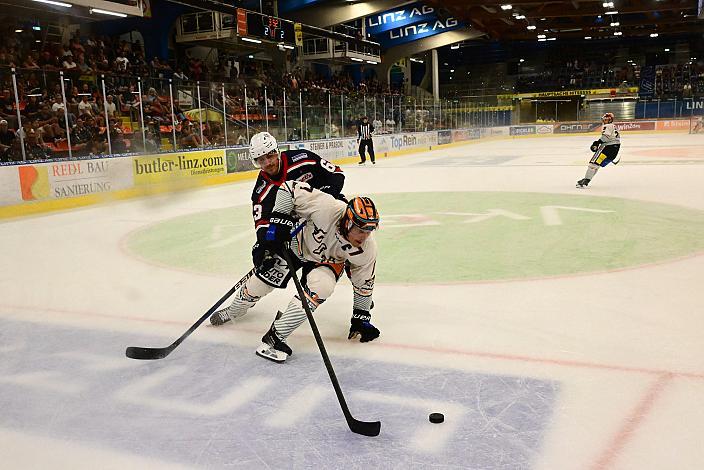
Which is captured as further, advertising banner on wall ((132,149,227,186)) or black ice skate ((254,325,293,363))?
advertising banner on wall ((132,149,227,186))

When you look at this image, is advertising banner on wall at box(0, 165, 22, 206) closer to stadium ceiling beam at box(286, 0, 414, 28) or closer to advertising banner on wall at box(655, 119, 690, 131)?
stadium ceiling beam at box(286, 0, 414, 28)

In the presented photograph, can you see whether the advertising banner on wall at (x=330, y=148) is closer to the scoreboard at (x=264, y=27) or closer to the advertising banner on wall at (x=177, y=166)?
the advertising banner on wall at (x=177, y=166)

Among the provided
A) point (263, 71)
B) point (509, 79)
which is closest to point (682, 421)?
point (263, 71)

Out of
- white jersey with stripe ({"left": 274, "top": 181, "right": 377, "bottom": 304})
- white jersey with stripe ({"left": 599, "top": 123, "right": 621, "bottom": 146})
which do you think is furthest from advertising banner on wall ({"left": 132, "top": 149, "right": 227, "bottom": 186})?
white jersey with stripe ({"left": 274, "top": 181, "right": 377, "bottom": 304})

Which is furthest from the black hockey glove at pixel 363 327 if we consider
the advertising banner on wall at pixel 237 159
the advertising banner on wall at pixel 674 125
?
the advertising banner on wall at pixel 674 125

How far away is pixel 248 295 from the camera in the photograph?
3.97m

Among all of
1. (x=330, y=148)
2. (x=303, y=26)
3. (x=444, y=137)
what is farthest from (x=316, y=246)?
(x=444, y=137)

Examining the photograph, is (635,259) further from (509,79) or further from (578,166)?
(509,79)

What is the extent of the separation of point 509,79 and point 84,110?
130 ft

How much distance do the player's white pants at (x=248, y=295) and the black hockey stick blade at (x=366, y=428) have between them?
1453 mm

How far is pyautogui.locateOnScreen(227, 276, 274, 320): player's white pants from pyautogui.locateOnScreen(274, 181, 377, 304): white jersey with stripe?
43 centimetres

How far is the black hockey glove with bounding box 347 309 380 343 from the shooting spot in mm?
3721

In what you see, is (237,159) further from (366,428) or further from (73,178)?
(366,428)

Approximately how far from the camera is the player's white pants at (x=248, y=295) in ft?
12.8
